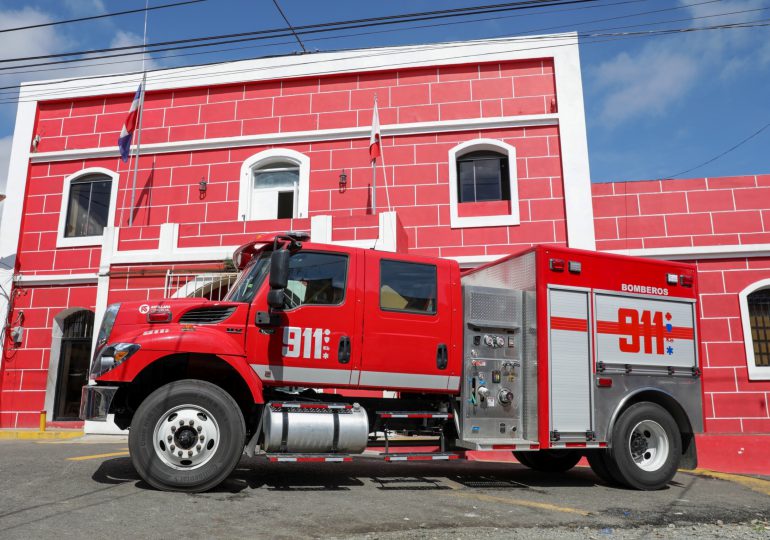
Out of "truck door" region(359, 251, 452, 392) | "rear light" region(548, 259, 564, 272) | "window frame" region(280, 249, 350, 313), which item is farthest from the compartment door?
"window frame" region(280, 249, 350, 313)

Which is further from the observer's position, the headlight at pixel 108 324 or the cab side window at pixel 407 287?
the cab side window at pixel 407 287

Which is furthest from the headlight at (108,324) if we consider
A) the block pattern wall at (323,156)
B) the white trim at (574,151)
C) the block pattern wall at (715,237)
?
the block pattern wall at (715,237)

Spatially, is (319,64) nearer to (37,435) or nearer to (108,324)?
(108,324)

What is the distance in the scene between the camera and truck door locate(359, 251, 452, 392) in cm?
714

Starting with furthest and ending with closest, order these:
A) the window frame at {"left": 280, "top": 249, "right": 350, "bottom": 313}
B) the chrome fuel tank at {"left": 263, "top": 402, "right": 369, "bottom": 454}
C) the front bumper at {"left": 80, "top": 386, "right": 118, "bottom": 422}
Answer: the window frame at {"left": 280, "top": 249, "right": 350, "bottom": 313}
the chrome fuel tank at {"left": 263, "top": 402, "right": 369, "bottom": 454}
the front bumper at {"left": 80, "top": 386, "right": 118, "bottom": 422}

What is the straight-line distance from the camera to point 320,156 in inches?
580

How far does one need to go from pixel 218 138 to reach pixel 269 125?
1.31 meters

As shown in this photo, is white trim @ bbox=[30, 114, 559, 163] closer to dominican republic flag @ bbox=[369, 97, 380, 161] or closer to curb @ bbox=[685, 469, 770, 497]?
dominican republic flag @ bbox=[369, 97, 380, 161]

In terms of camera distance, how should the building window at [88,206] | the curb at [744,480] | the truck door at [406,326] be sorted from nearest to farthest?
the truck door at [406,326] < the curb at [744,480] < the building window at [88,206]

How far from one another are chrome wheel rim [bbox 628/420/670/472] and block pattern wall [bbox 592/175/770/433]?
18.5 ft

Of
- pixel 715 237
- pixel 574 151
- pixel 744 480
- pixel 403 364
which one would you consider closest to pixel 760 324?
pixel 715 237

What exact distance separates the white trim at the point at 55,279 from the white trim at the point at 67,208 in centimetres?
80

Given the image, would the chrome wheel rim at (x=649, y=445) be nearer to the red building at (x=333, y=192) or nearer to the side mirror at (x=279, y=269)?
the side mirror at (x=279, y=269)

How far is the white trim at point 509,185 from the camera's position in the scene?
13.7m
